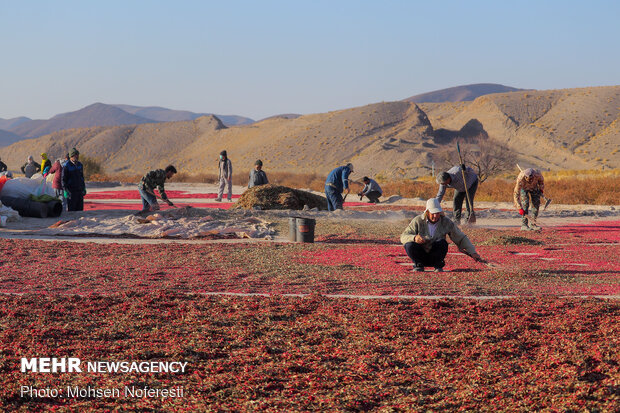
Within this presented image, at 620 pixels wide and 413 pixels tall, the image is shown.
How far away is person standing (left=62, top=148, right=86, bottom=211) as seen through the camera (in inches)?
687

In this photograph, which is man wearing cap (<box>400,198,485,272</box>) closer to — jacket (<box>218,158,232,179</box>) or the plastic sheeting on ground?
the plastic sheeting on ground

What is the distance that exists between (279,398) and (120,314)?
2.94 metres

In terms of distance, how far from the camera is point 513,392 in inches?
191

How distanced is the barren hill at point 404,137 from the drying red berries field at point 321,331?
53.8m

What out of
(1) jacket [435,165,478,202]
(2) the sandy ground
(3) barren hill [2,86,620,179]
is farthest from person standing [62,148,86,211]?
(3) barren hill [2,86,620,179]

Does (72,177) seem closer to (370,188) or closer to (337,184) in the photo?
(337,184)

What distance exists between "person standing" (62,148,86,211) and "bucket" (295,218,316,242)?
624 centimetres

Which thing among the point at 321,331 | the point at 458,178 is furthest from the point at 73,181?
the point at 321,331

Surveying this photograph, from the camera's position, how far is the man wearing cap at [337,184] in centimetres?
1902

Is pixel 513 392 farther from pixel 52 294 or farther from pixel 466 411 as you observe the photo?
pixel 52 294

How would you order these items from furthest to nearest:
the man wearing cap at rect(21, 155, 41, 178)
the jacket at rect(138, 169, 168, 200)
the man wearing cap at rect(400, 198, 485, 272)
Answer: the man wearing cap at rect(21, 155, 41, 178), the jacket at rect(138, 169, 168, 200), the man wearing cap at rect(400, 198, 485, 272)

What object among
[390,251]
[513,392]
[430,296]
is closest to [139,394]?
[513,392]

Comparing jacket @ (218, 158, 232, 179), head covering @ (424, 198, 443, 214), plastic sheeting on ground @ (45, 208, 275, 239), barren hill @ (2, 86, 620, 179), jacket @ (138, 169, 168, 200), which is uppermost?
barren hill @ (2, 86, 620, 179)

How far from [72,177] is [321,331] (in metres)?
12.6
